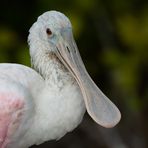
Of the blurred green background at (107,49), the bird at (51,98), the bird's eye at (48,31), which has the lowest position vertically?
the blurred green background at (107,49)

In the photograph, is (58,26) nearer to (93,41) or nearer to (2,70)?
(2,70)

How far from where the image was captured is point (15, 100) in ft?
14.1

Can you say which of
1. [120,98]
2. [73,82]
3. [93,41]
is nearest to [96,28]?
[93,41]

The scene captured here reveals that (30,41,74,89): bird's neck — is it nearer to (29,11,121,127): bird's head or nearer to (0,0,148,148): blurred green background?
(29,11,121,127): bird's head

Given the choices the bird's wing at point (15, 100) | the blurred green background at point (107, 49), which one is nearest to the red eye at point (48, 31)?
the bird's wing at point (15, 100)

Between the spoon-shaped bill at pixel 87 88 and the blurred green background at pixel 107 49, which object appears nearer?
the spoon-shaped bill at pixel 87 88

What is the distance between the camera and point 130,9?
6.93 m

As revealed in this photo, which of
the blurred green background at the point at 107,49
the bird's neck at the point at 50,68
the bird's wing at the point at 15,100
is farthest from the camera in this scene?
the blurred green background at the point at 107,49

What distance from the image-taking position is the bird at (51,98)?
4.34 meters

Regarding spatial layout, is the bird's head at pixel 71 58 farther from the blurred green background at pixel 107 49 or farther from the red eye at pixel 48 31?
the blurred green background at pixel 107 49

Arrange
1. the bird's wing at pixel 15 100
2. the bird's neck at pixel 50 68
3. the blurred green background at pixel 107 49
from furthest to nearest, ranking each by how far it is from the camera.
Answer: the blurred green background at pixel 107 49, the bird's neck at pixel 50 68, the bird's wing at pixel 15 100

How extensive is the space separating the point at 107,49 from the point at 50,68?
241 centimetres

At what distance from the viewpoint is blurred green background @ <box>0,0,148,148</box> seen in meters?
6.65

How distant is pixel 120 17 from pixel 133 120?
84cm
